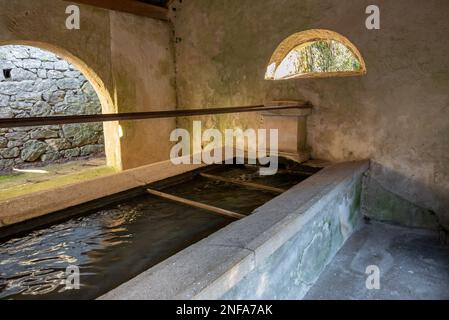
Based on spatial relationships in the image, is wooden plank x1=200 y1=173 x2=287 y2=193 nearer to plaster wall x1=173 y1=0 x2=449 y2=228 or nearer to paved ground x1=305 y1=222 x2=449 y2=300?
paved ground x1=305 y1=222 x2=449 y2=300

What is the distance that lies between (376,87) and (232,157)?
76.1 inches

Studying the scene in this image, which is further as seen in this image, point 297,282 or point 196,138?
point 196,138

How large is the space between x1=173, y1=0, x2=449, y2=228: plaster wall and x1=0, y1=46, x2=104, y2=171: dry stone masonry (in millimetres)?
3926

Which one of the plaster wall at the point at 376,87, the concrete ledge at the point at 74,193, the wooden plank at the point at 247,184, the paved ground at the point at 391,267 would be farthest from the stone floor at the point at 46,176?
the paved ground at the point at 391,267

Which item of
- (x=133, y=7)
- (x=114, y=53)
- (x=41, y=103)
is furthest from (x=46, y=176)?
(x=133, y=7)

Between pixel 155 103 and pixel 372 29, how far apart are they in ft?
11.5

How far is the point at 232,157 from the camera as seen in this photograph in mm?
4207

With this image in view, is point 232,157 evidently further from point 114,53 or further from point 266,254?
point 266,254

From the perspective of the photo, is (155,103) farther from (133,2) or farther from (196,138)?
(133,2)

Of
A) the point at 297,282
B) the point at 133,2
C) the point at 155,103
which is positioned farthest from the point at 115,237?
the point at 133,2

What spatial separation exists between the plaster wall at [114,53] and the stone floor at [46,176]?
53 cm

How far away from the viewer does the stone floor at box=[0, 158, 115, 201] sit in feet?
15.5

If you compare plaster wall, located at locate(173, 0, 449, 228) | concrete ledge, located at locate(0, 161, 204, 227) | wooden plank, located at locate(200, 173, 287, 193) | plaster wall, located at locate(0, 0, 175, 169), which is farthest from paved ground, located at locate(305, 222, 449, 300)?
plaster wall, located at locate(0, 0, 175, 169)
